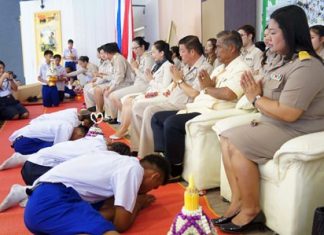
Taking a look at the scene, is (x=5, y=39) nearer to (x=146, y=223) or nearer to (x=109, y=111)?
(x=109, y=111)

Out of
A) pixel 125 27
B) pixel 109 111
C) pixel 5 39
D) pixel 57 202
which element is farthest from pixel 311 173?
pixel 5 39

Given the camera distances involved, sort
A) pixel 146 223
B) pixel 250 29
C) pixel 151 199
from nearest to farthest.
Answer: pixel 146 223 → pixel 151 199 → pixel 250 29

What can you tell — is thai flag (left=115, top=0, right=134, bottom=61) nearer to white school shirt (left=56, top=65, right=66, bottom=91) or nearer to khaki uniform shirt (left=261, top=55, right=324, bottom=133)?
white school shirt (left=56, top=65, right=66, bottom=91)

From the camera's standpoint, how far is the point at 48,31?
36.9 feet

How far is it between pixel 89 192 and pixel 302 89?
1.21 meters

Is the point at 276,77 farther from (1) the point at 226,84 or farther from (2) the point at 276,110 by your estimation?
(1) the point at 226,84

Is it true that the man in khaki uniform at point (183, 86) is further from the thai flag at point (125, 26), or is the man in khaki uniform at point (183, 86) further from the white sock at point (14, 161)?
the thai flag at point (125, 26)

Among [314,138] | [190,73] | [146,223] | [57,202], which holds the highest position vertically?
[190,73]

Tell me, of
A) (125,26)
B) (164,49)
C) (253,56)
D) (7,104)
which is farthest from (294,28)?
(125,26)

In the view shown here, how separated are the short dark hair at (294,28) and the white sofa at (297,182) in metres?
0.46

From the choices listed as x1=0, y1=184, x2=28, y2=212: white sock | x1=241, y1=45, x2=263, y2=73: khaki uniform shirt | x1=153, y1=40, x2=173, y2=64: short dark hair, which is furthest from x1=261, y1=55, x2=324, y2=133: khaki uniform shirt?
x1=153, y1=40, x2=173, y2=64: short dark hair

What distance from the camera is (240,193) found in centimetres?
221

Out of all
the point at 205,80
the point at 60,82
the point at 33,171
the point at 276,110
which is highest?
the point at 205,80

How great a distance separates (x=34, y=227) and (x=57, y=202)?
7.3 inches
